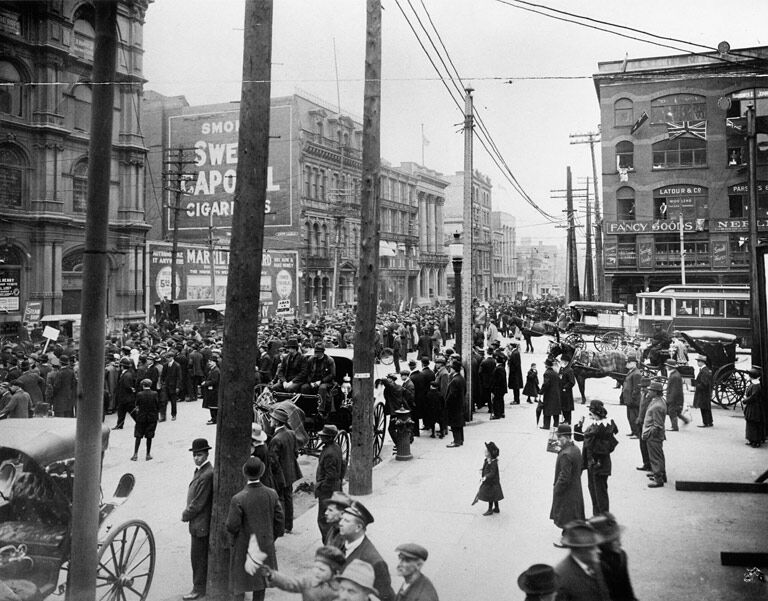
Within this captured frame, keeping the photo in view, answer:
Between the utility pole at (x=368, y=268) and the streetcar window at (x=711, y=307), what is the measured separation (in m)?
4.72

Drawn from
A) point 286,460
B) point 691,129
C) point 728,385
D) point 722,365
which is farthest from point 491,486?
point 722,365

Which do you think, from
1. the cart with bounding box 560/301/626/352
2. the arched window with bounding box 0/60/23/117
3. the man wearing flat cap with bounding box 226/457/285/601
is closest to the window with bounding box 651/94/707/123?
the man wearing flat cap with bounding box 226/457/285/601

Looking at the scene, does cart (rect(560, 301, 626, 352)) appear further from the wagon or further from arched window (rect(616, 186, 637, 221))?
the wagon

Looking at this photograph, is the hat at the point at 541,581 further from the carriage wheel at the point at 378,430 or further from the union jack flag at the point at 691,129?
the carriage wheel at the point at 378,430

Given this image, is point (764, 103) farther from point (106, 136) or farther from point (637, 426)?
point (106, 136)

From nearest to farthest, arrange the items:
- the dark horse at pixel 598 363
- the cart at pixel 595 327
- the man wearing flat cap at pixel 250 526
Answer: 1. the man wearing flat cap at pixel 250 526
2. the dark horse at pixel 598 363
3. the cart at pixel 595 327

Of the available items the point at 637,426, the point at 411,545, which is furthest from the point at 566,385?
the point at 411,545

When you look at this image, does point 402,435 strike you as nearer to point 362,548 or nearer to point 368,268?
point 368,268

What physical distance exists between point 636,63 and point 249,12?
4.50 m

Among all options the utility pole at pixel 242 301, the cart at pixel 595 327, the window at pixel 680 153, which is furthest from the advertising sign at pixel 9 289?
the cart at pixel 595 327

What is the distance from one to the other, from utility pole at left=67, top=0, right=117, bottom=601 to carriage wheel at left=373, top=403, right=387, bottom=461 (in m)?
5.95

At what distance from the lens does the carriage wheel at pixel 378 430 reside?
1028 centimetres

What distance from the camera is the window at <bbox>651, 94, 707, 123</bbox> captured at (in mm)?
6781

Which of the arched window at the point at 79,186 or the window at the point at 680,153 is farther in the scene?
the window at the point at 680,153
